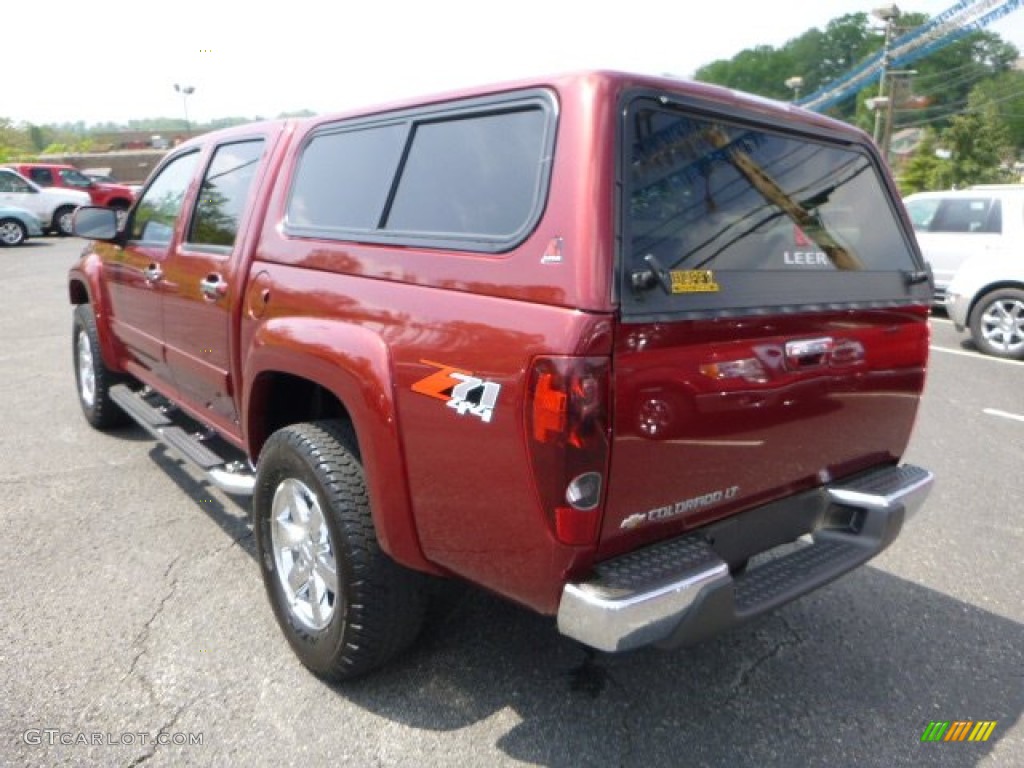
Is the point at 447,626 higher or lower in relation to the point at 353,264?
lower

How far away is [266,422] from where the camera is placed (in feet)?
10.5

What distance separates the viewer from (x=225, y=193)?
371 cm

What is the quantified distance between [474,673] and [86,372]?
3986 millimetres

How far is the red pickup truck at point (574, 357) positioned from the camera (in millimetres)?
2020

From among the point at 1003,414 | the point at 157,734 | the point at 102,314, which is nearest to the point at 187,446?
the point at 157,734

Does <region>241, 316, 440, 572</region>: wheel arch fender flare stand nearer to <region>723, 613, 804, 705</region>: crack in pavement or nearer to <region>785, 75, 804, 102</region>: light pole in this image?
<region>723, 613, 804, 705</region>: crack in pavement

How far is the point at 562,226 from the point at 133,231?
11.4 ft

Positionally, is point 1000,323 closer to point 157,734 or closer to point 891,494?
point 891,494

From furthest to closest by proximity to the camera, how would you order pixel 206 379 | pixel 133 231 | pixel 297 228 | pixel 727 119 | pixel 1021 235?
1. pixel 1021 235
2. pixel 133 231
3. pixel 206 379
4. pixel 297 228
5. pixel 727 119

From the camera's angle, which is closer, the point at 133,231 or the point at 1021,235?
the point at 133,231

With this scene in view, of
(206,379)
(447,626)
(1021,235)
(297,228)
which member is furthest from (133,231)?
(1021,235)

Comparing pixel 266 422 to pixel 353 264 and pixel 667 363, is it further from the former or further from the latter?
pixel 667 363

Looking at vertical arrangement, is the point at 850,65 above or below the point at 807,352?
above

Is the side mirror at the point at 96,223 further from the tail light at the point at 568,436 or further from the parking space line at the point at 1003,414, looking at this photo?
the parking space line at the point at 1003,414
